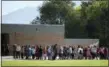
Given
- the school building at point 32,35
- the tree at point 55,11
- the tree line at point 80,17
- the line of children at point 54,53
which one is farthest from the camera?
the tree at point 55,11

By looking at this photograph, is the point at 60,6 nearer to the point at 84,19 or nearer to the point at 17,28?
the point at 84,19

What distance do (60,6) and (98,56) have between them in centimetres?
4414

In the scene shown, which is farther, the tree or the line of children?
the tree

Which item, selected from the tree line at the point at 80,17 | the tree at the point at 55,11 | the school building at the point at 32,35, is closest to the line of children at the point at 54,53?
the school building at the point at 32,35

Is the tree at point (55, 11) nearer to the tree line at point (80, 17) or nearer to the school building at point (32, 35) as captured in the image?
the tree line at point (80, 17)

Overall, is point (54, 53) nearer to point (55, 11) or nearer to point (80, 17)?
point (80, 17)

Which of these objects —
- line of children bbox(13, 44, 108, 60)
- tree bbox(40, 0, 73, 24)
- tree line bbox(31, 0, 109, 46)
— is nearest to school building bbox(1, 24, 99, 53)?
tree line bbox(31, 0, 109, 46)

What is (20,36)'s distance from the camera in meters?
52.6

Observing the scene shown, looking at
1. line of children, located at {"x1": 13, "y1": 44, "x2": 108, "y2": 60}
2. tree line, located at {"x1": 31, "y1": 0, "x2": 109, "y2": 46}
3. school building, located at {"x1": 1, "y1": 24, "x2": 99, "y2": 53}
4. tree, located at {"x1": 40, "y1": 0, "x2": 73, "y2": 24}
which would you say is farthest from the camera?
tree, located at {"x1": 40, "y1": 0, "x2": 73, "y2": 24}

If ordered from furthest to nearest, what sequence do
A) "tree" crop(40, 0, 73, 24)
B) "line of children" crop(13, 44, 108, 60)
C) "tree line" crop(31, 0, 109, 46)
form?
"tree" crop(40, 0, 73, 24)
"tree line" crop(31, 0, 109, 46)
"line of children" crop(13, 44, 108, 60)

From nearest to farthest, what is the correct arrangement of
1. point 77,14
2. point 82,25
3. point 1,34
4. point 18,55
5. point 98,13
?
point 18,55, point 1,34, point 98,13, point 82,25, point 77,14

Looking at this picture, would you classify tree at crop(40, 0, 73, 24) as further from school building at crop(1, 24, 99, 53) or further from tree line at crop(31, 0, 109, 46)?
school building at crop(1, 24, 99, 53)

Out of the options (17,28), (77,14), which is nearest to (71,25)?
(77,14)

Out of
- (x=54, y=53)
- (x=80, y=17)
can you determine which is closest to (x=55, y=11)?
(x=80, y=17)
